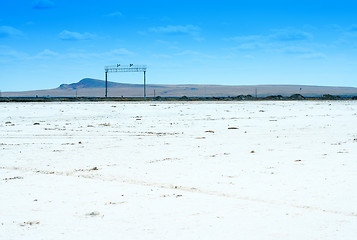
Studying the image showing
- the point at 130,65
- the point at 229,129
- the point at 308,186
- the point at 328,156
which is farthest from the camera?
the point at 130,65

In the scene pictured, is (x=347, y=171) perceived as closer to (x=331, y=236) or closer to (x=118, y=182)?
(x=331, y=236)

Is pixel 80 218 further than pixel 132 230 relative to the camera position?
Yes

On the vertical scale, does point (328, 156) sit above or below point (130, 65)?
below

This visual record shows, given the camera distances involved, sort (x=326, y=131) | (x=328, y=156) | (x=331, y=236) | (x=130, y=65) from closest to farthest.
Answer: (x=331, y=236) → (x=328, y=156) → (x=326, y=131) → (x=130, y=65)

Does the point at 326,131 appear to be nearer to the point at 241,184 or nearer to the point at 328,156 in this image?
the point at 328,156

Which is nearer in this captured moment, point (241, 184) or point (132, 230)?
point (132, 230)

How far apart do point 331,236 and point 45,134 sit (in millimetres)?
14684

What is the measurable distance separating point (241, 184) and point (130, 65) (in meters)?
97.8

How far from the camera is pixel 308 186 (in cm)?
852

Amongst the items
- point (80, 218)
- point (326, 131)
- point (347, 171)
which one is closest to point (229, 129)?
point (326, 131)

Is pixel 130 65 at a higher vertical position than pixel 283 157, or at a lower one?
higher

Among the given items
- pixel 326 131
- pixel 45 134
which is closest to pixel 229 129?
pixel 326 131

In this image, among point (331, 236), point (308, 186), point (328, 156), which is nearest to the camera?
point (331, 236)

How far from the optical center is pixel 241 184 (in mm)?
8773
